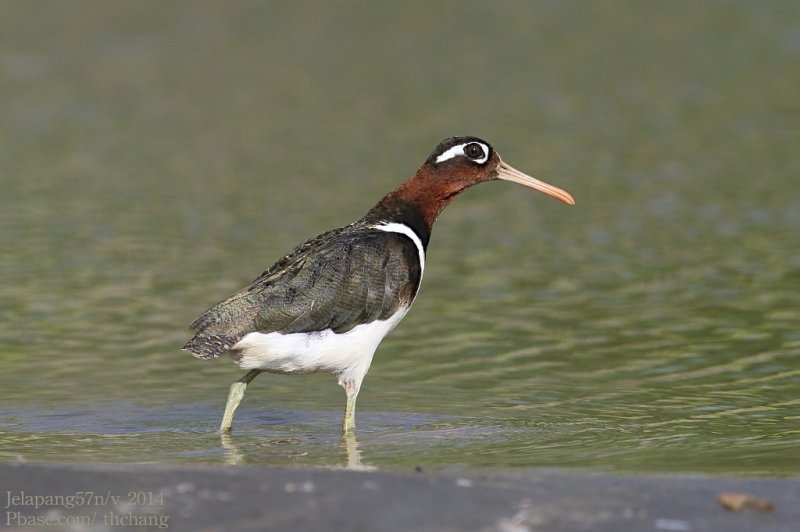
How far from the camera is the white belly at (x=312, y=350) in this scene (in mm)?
11992

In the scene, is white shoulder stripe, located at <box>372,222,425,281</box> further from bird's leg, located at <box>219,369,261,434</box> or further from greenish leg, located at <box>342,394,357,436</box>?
bird's leg, located at <box>219,369,261,434</box>

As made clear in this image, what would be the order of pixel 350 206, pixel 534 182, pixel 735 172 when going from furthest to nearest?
1. pixel 735 172
2. pixel 350 206
3. pixel 534 182

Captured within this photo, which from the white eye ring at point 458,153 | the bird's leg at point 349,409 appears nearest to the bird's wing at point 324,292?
the bird's leg at point 349,409

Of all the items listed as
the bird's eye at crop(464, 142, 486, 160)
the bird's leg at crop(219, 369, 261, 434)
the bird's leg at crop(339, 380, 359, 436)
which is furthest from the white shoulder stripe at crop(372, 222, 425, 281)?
the bird's leg at crop(219, 369, 261, 434)

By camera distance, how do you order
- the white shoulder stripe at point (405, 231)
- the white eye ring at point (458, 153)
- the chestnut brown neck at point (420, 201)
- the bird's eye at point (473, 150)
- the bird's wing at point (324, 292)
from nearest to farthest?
the bird's wing at point (324, 292) < the white shoulder stripe at point (405, 231) < the chestnut brown neck at point (420, 201) < the white eye ring at point (458, 153) < the bird's eye at point (473, 150)

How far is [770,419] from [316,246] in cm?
404

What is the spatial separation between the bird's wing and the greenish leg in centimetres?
71

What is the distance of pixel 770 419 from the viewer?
483 inches

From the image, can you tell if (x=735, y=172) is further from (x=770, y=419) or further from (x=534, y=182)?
(x=770, y=419)

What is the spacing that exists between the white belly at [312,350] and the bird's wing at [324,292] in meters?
0.06

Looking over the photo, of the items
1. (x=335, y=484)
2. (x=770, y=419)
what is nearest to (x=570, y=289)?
(x=770, y=419)

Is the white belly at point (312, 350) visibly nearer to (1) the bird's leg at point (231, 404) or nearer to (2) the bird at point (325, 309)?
(2) the bird at point (325, 309)

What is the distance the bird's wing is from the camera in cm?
1196

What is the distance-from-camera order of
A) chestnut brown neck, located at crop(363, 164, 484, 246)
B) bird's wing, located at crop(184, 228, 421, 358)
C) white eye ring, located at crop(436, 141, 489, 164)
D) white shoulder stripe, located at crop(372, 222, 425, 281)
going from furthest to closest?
white eye ring, located at crop(436, 141, 489, 164), chestnut brown neck, located at crop(363, 164, 484, 246), white shoulder stripe, located at crop(372, 222, 425, 281), bird's wing, located at crop(184, 228, 421, 358)
